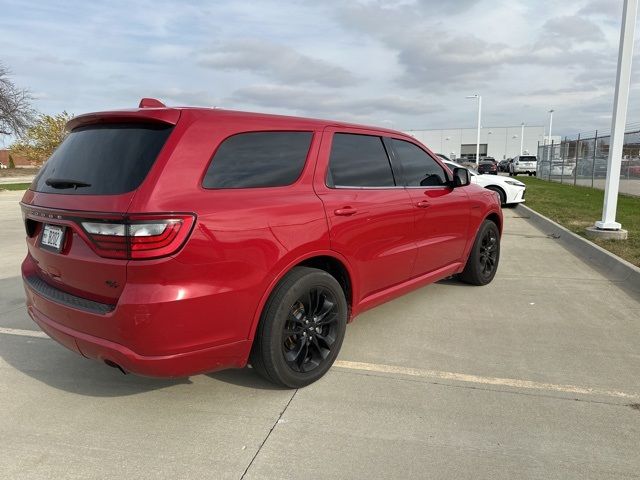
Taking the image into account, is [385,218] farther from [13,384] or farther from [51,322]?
[13,384]

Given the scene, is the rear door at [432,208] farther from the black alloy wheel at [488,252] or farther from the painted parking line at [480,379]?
the painted parking line at [480,379]

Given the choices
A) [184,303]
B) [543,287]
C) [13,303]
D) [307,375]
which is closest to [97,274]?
[184,303]

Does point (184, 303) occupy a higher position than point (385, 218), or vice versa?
point (385, 218)

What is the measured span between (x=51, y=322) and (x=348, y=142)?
238cm

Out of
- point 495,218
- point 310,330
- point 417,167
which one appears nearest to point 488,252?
point 495,218

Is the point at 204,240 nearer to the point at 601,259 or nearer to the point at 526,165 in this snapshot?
the point at 601,259

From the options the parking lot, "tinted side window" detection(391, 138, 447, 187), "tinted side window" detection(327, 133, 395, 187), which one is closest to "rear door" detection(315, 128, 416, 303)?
"tinted side window" detection(327, 133, 395, 187)

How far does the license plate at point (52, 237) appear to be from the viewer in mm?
2833

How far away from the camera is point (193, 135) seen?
2.73 meters

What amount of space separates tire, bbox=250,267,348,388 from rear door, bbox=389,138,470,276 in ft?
4.18

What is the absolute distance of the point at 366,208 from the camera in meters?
3.66

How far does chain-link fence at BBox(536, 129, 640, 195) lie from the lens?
18.5 m

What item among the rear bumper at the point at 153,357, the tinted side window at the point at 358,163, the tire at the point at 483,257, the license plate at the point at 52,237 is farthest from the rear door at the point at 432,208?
the license plate at the point at 52,237

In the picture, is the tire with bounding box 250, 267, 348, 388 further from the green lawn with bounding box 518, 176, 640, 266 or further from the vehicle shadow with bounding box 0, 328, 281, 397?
the green lawn with bounding box 518, 176, 640, 266
